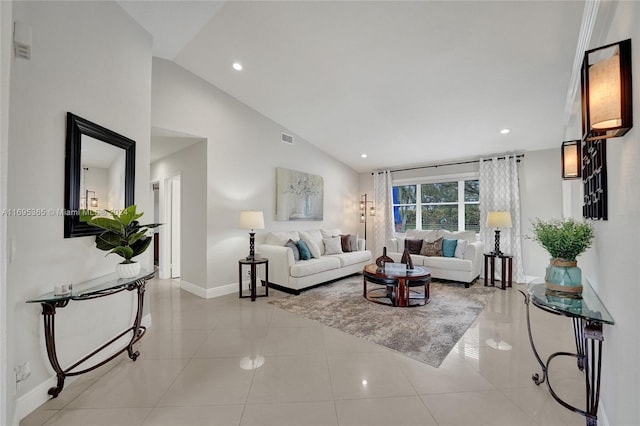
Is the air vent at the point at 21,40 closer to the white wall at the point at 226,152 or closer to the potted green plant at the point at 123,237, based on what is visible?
the potted green plant at the point at 123,237

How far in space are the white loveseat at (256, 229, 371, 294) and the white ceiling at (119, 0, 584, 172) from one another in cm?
218

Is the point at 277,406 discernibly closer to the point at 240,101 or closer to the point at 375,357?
the point at 375,357

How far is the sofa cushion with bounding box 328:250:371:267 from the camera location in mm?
5055

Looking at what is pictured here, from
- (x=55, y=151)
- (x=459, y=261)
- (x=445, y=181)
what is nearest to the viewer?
(x=55, y=151)

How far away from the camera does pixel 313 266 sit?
4.36 metres

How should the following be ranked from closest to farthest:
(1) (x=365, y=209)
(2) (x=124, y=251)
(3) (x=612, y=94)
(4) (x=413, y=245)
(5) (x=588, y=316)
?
(3) (x=612, y=94) → (5) (x=588, y=316) → (2) (x=124, y=251) → (4) (x=413, y=245) → (1) (x=365, y=209)

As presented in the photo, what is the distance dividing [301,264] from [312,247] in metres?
0.62

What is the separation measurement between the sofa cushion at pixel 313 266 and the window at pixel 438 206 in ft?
9.04

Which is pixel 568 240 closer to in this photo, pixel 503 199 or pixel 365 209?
pixel 503 199

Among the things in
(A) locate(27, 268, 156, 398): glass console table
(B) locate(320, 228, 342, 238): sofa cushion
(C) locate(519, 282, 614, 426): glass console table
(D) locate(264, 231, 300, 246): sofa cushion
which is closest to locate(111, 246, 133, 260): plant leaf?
(A) locate(27, 268, 156, 398): glass console table

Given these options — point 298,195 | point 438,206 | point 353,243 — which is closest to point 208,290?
point 298,195

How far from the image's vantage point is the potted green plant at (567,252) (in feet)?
5.64

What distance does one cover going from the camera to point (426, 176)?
252 inches

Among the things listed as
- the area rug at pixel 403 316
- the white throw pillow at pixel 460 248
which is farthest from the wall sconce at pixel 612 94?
the white throw pillow at pixel 460 248
